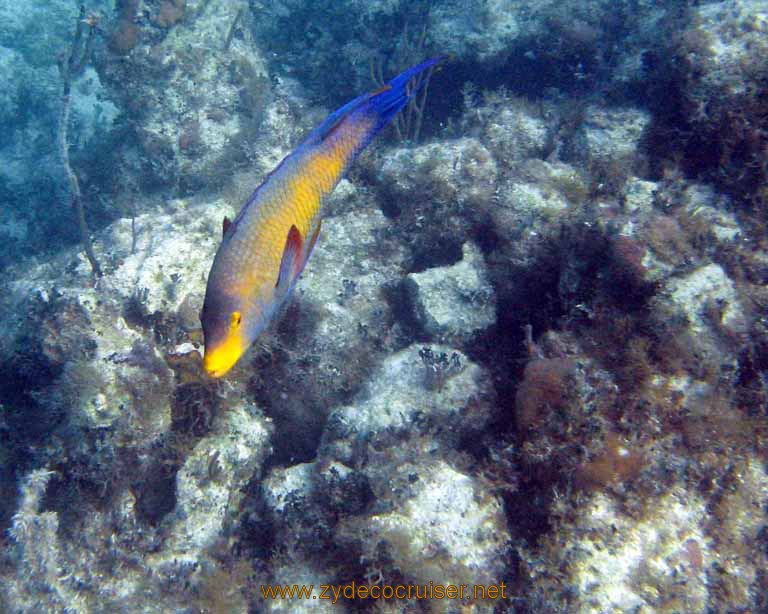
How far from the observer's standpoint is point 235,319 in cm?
162

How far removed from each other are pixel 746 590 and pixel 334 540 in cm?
274

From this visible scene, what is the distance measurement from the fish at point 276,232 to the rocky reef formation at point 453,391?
77.9 inches

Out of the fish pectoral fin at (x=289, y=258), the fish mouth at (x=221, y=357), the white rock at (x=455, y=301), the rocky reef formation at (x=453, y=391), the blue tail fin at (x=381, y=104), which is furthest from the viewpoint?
the white rock at (x=455, y=301)

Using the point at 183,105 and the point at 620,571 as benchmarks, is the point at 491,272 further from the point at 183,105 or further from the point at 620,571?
the point at 183,105

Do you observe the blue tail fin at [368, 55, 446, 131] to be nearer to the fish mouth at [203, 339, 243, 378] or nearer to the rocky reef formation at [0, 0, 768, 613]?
the fish mouth at [203, 339, 243, 378]

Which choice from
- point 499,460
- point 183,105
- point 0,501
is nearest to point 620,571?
point 499,460

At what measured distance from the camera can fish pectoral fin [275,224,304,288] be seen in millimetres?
1715

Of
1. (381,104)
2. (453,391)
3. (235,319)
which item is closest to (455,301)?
(453,391)

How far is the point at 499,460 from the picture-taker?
3297 mm

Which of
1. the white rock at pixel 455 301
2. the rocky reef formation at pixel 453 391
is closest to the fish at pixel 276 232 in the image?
the rocky reef formation at pixel 453 391

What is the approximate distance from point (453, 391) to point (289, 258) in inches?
96.6

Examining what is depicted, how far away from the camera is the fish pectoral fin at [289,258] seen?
171 centimetres

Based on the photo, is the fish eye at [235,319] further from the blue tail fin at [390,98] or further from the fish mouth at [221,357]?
the blue tail fin at [390,98]

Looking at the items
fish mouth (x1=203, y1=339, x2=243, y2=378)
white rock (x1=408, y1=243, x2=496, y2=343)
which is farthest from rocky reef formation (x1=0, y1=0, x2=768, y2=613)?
fish mouth (x1=203, y1=339, x2=243, y2=378)
